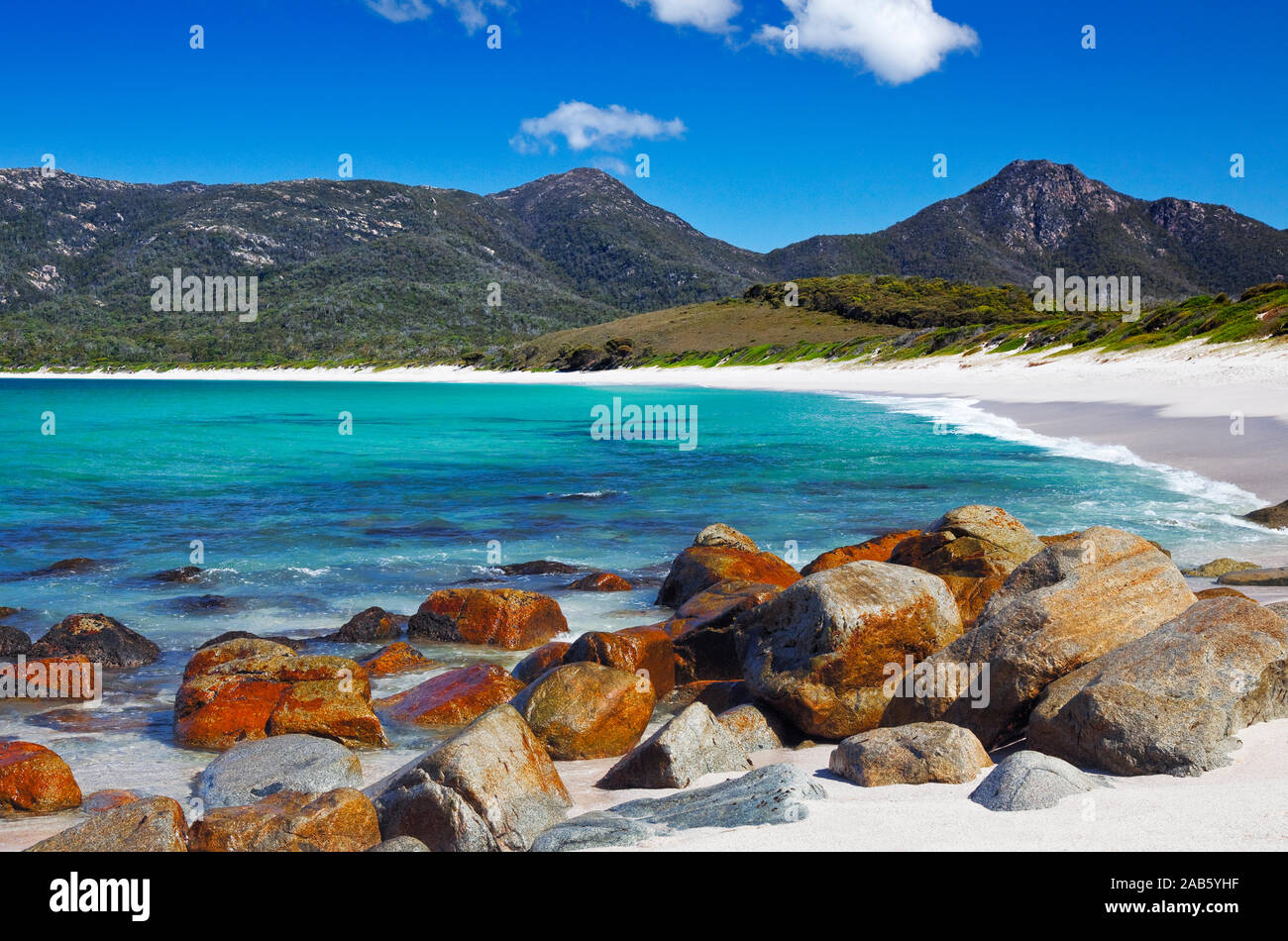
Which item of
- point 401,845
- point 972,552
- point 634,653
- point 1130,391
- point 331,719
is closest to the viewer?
point 401,845

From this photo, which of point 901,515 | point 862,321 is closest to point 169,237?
point 862,321

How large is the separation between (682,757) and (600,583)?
22.2 feet

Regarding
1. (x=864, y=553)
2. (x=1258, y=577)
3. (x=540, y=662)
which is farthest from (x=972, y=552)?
(x=540, y=662)

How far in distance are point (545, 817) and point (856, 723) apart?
8.38 feet

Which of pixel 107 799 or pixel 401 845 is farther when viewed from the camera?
pixel 107 799

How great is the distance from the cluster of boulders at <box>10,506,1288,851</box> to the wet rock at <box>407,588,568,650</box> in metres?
0.72

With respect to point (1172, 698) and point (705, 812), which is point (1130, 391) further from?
point (705, 812)

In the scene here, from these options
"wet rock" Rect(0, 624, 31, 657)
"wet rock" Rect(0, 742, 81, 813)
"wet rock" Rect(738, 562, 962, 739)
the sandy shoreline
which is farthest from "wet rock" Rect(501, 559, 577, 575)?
the sandy shoreline

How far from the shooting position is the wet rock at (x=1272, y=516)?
45.8 ft

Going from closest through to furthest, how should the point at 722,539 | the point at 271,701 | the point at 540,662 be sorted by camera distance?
the point at 271,701 < the point at 540,662 < the point at 722,539

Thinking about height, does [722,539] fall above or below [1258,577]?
above

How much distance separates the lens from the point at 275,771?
246 inches

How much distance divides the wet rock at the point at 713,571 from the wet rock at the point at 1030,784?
6022mm

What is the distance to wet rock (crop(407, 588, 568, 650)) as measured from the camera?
403 inches
